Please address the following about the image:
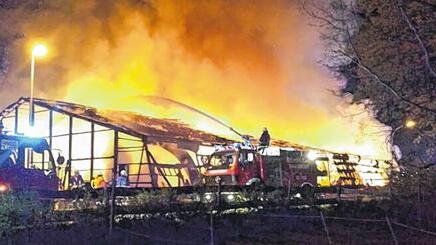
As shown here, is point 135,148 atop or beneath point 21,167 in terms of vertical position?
atop

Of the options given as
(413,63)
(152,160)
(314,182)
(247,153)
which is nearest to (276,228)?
(413,63)

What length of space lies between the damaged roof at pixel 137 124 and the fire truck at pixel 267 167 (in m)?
3.84

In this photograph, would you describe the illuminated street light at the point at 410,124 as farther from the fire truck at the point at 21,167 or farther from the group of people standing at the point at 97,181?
the group of people standing at the point at 97,181

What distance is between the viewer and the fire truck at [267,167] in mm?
21875

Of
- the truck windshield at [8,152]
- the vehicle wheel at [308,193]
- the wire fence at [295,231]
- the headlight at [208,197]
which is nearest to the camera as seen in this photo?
the wire fence at [295,231]

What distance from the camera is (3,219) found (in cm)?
1069

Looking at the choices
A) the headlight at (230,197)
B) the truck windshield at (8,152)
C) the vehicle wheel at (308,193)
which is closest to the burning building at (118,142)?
the truck windshield at (8,152)

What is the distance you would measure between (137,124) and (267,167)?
7247mm

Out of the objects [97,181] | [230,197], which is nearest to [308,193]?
[230,197]

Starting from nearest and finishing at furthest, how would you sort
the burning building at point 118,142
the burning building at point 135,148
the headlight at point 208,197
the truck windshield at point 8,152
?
the headlight at point 208,197, the truck windshield at point 8,152, the burning building at point 135,148, the burning building at point 118,142

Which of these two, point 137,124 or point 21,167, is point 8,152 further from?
point 137,124

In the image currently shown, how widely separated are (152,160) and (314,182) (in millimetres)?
6734

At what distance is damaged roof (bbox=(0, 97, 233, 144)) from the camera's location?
25.8 m

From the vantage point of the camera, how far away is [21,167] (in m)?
17.3
